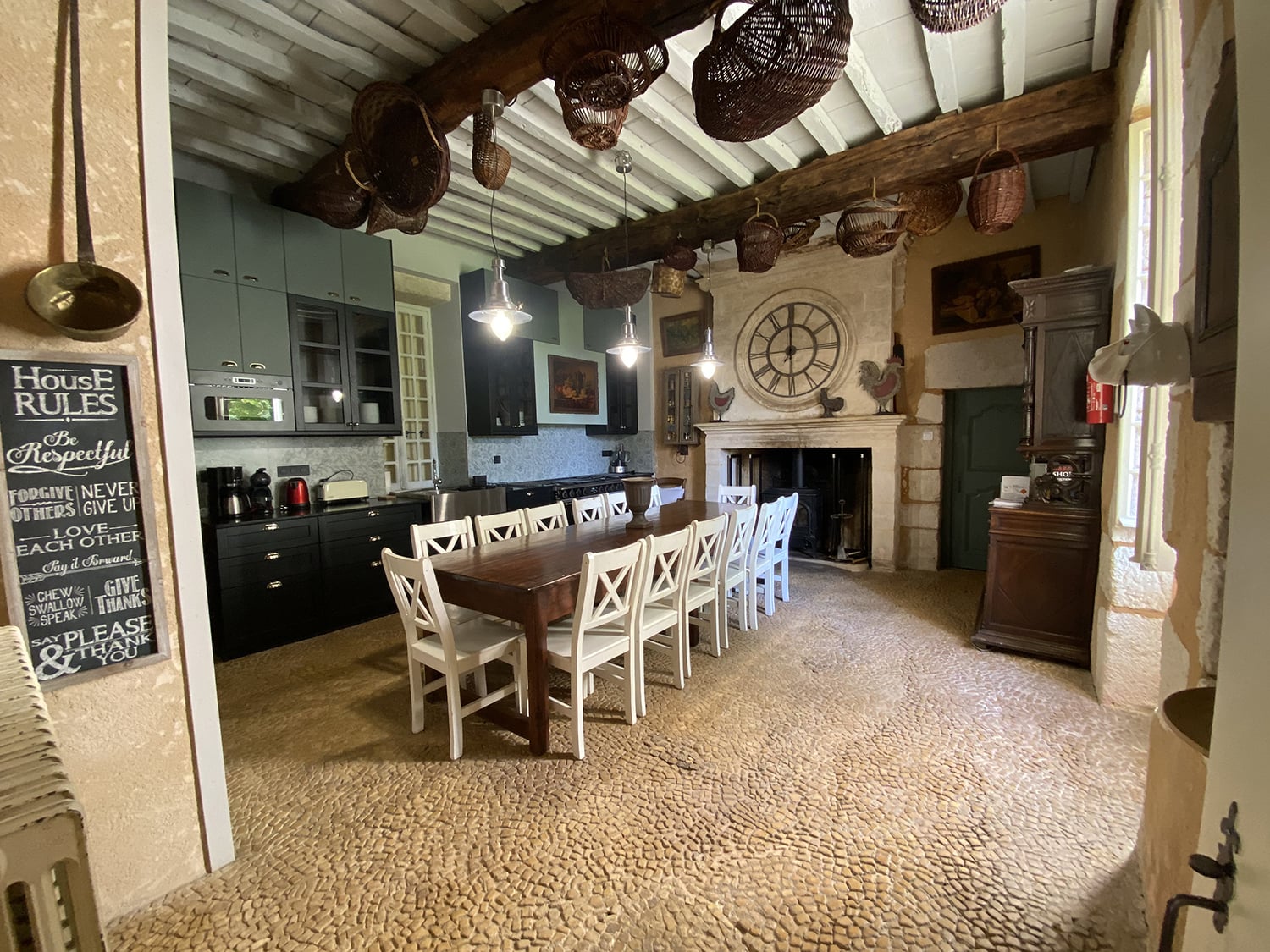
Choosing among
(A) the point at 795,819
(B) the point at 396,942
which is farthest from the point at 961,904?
(B) the point at 396,942

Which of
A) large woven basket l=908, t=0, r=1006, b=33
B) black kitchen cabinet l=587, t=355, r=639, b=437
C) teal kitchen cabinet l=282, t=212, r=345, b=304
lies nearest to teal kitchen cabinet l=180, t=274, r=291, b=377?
teal kitchen cabinet l=282, t=212, r=345, b=304

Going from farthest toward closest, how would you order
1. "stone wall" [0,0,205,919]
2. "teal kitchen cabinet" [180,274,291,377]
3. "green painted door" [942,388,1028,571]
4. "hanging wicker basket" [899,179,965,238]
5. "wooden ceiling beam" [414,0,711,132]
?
"green painted door" [942,388,1028,571]
"teal kitchen cabinet" [180,274,291,377]
"hanging wicker basket" [899,179,965,238]
"wooden ceiling beam" [414,0,711,132]
"stone wall" [0,0,205,919]

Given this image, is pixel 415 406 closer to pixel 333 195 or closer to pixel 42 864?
pixel 333 195

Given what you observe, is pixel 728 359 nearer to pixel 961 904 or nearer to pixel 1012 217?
pixel 1012 217

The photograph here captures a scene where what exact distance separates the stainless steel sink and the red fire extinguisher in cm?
377

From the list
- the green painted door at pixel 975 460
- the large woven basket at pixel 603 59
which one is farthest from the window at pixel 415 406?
the green painted door at pixel 975 460

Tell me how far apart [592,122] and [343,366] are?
254 cm

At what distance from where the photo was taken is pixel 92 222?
4.31ft

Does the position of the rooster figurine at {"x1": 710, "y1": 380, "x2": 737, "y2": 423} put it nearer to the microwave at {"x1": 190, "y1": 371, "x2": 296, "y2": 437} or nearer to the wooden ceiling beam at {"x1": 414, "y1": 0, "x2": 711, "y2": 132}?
the wooden ceiling beam at {"x1": 414, "y1": 0, "x2": 711, "y2": 132}

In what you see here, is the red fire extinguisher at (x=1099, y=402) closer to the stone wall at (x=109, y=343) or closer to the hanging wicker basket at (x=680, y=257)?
the hanging wicker basket at (x=680, y=257)

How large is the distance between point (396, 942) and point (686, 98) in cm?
357

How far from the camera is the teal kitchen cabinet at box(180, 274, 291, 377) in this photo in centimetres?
301

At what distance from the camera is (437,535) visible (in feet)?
9.32

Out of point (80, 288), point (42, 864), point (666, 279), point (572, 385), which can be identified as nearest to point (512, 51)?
point (666, 279)
